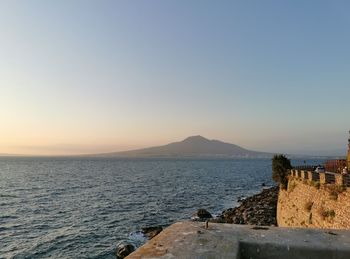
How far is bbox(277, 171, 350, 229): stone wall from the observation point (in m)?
17.6

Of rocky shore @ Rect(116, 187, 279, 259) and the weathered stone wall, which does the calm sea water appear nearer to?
rocky shore @ Rect(116, 187, 279, 259)

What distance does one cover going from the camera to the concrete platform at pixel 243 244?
4.02m

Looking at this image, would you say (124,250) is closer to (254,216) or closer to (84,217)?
(254,216)

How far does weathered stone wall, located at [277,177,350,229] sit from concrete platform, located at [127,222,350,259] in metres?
13.1

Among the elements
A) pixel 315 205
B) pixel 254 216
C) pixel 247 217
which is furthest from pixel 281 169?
pixel 315 205

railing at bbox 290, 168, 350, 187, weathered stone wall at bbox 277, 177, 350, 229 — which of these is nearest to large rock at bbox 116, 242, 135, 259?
weathered stone wall at bbox 277, 177, 350, 229

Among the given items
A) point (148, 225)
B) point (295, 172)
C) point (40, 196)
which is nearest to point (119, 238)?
point (148, 225)

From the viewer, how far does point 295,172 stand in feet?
91.1

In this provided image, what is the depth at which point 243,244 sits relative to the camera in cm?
450

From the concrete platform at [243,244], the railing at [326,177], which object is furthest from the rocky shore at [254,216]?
the concrete platform at [243,244]

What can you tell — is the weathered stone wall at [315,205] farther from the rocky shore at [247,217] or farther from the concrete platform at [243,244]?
the concrete platform at [243,244]

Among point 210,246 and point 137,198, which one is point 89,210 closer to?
point 137,198

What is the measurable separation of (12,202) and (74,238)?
25.2m

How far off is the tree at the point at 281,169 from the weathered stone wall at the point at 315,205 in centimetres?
200
